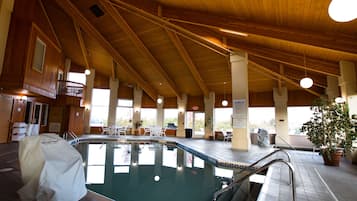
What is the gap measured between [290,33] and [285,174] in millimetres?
3254

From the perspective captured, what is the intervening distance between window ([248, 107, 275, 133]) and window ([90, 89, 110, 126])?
388 inches

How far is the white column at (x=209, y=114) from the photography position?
13.1 m

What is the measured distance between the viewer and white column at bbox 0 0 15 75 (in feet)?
20.6

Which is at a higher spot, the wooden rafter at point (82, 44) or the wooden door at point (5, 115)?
the wooden rafter at point (82, 44)

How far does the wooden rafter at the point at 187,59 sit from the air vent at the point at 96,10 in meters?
2.95

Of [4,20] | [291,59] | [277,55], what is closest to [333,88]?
[291,59]

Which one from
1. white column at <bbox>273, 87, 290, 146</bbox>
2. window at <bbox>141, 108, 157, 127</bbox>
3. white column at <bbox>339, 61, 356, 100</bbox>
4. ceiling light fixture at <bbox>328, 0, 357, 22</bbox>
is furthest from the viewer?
window at <bbox>141, 108, 157, 127</bbox>

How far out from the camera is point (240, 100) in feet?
25.1

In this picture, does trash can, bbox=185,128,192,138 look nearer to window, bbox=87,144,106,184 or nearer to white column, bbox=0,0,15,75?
window, bbox=87,144,106,184

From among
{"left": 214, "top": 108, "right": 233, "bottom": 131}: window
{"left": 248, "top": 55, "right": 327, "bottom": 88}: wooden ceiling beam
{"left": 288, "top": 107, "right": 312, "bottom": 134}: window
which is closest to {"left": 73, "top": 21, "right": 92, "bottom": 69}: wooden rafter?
{"left": 248, "top": 55, "right": 327, "bottom": 88}: wooden ceiling beam

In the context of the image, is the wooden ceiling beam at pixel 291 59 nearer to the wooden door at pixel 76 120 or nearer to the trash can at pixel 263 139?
the trash can at pixel 263 139

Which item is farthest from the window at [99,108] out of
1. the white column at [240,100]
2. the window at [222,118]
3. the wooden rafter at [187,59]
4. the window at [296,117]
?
the window at [296,117]

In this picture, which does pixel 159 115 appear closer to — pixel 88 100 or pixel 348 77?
pixel 88 100

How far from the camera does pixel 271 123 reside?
37.4 feet
